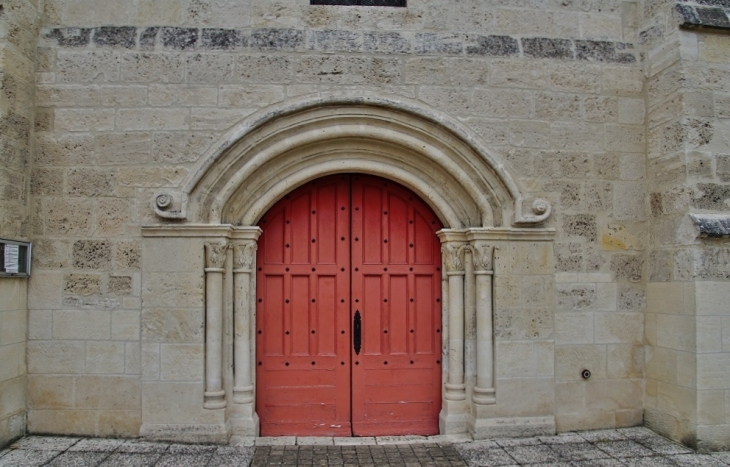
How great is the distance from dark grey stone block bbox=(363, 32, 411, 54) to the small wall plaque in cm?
278

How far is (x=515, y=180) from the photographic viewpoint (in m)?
4.37

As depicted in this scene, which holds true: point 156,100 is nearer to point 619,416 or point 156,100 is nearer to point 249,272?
point 249,272

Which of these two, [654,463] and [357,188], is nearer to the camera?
[654,463]

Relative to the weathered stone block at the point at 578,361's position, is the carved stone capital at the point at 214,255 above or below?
above

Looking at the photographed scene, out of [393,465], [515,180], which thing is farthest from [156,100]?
[393,465]

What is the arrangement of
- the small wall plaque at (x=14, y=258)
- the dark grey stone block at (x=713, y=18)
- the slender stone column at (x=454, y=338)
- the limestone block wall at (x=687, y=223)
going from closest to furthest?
the small wall plaque at (x=14, y=258)
the limestone block wall at (x=687, y=223)
the dark grey stone block at (x=713, y=18)
the slender stone column at (x=454, y=338)

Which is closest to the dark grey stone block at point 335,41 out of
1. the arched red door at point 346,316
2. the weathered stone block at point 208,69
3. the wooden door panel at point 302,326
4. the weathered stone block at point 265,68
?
the weathered stone block at point 265,68

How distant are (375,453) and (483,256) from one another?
1567 millimetres

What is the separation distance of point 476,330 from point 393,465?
1149 millimetres

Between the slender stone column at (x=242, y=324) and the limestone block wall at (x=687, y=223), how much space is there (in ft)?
9.72

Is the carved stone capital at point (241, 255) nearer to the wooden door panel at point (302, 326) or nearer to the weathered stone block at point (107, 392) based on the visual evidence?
the wooden door panel at point (302, 326)

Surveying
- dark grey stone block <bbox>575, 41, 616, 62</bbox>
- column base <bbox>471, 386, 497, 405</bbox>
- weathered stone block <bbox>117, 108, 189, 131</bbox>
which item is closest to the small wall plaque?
weathered stone block <bbox>117, 108, 189, 131</bbox>

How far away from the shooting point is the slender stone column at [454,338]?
4.34 metres

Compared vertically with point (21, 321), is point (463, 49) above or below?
above
